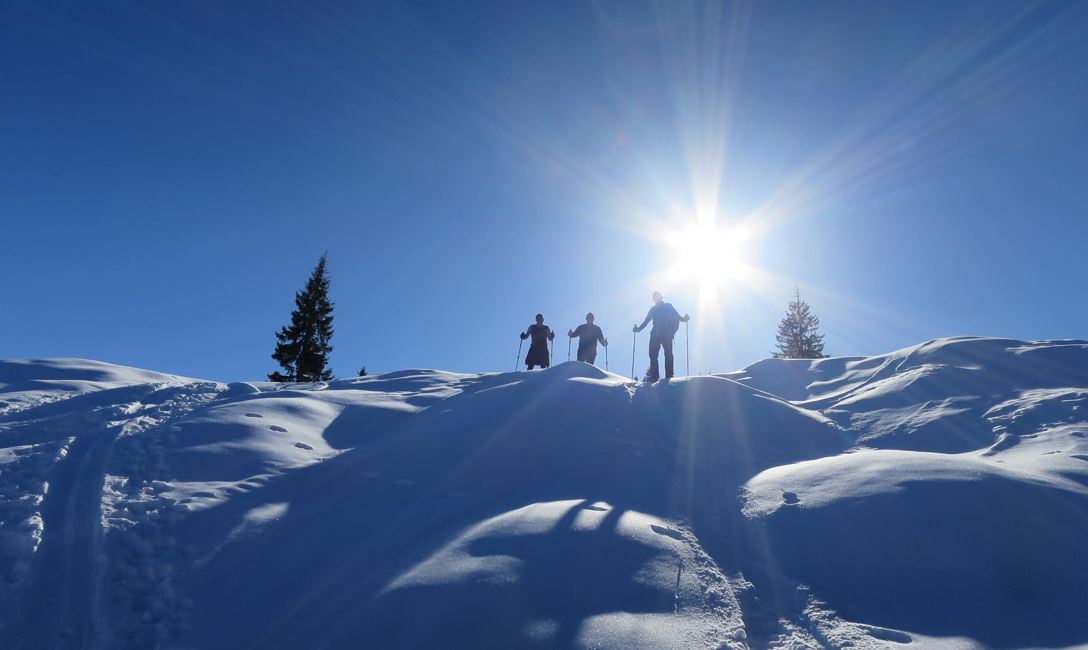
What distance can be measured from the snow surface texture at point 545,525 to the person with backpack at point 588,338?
659 centimetres

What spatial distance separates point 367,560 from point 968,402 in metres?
8.76

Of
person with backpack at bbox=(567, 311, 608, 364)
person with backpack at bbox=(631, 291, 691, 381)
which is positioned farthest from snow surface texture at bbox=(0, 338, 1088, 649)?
person with backpack at bbox=(567, 311, 608, 364)

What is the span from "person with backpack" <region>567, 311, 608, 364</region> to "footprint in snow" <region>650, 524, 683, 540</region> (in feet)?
33.8

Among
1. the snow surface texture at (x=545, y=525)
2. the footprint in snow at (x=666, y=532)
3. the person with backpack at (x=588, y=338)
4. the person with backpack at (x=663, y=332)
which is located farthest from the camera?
the person with backpack at (x=588, y=338)

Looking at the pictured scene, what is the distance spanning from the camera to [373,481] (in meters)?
5.92

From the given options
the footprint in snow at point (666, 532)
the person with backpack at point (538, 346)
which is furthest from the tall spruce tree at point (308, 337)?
the footprint in snow at point (666, 532)

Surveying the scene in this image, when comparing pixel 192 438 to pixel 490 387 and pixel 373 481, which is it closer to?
pixel 373 481

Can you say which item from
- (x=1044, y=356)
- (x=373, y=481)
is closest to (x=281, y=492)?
(x=373, y=481)

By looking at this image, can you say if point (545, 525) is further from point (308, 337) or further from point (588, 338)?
point (308, 337)

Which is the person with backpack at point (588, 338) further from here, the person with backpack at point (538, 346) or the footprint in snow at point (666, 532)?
the footprint in snow at point (666, 532)

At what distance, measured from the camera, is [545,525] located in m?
4.71

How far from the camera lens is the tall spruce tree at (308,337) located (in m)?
31.6

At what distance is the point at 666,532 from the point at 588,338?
34.2 ft

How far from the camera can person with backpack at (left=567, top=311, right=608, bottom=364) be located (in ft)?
49.6
